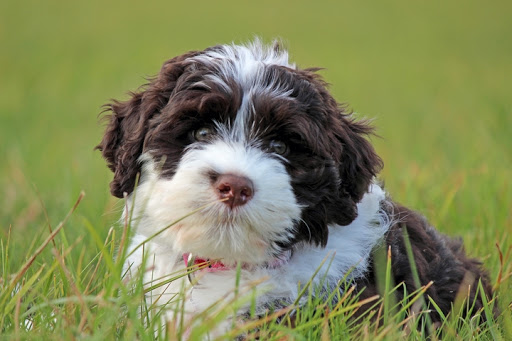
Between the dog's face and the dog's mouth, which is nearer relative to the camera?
the dog's face

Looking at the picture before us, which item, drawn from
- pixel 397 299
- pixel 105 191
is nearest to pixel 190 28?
pixel 105 191

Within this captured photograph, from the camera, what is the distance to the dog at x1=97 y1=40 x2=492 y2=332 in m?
3.31

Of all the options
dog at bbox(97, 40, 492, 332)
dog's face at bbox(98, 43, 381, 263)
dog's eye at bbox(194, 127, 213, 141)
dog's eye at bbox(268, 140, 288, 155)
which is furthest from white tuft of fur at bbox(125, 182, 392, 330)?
dog's eye at bbox(268, 140, 288, 155)

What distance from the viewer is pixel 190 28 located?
76.0ft

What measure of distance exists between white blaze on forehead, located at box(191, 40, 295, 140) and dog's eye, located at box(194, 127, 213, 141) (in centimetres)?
12

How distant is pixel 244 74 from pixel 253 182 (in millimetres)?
650

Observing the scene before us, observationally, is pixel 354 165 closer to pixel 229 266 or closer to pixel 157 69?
pixel 229 266

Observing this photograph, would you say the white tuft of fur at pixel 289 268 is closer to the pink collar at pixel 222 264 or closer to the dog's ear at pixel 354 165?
the pink collar at pixel 222 264

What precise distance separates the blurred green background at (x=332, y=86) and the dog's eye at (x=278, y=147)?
830 mm

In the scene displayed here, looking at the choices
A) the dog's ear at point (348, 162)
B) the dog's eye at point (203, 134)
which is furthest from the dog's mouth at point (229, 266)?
the dog's eye at point (203, 134)

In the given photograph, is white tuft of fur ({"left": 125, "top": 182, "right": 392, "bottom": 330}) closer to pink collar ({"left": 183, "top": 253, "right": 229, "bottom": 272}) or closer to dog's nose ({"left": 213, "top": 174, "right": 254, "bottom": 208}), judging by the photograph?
pink collar ({"left": 183, "top": 253, "right": 229, "bottom": 272})

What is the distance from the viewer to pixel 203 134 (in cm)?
358

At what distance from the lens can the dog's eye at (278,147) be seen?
3.55m

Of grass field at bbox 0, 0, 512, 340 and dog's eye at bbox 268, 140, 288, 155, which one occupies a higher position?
dog's eye at bbox 268, 140, 288, 155
